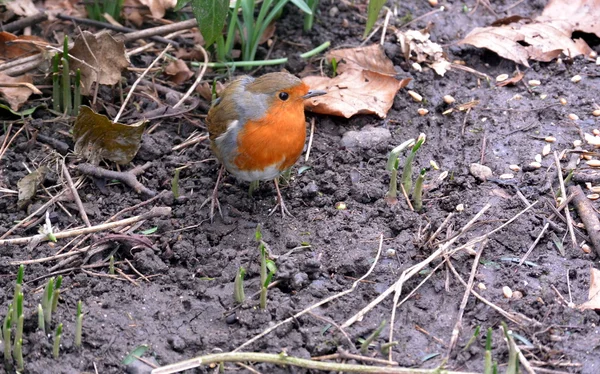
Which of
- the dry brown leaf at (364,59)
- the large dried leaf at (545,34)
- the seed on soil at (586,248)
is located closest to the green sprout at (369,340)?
the seed on soil at (586,248)

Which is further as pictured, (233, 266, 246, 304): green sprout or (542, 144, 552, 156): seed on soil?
(542, 144, 552, 156): seed on soil

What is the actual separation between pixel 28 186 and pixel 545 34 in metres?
3.40

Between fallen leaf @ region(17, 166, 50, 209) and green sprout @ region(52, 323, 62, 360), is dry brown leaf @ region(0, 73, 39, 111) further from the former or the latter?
green sprout @ region(52, 323, 62, 360)

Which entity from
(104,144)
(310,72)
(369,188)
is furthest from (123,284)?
(310,72)

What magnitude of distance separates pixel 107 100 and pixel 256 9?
→ 4.20 feet

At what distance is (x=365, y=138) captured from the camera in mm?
4520

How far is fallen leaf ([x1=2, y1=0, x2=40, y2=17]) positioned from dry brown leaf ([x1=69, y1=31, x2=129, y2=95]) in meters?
0.71

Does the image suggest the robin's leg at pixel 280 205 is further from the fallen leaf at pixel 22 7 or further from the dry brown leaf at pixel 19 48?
the fallen leaf at pixel 22 7

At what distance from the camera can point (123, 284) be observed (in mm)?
3602

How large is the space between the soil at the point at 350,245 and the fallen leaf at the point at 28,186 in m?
0.06

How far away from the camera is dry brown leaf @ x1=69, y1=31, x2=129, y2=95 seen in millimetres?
4609

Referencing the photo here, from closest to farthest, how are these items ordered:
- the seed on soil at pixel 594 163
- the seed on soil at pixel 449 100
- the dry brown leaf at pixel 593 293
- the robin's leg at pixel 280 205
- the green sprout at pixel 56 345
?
the green sprout at pixel 56 345
the dry brown leaf at pixel 593 293
the robin's leg at pixel 280 205
the seed on soil at pixel 594 163
the seed on soil at pixel 449 100

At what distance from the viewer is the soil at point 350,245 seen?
326 centimetres

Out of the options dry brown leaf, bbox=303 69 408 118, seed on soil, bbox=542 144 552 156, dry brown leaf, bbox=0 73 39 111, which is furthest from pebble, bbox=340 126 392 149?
dry brown leaf, bbox=0 73 39 111
